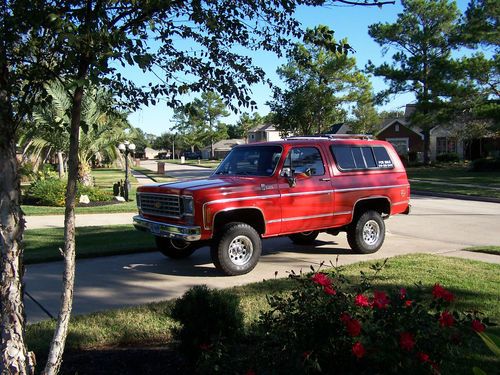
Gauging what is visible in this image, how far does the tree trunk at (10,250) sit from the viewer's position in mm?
2773

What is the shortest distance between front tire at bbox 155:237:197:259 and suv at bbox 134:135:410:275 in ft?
0.05

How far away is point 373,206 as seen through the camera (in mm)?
9125

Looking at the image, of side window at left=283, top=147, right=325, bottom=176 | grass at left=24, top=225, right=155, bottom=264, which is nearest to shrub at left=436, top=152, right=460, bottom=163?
grass at left=24, top=225, right=155, bottom=264

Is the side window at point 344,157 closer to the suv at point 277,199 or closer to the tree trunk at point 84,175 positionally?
the suv at point 277,199

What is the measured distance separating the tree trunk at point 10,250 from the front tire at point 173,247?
527 cm

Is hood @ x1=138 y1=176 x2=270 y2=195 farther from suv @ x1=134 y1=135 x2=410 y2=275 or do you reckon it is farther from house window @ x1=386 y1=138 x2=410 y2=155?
house window @ x1=386 y1=138 x2=410 y2=155

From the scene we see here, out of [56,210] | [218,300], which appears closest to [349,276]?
[218,300]

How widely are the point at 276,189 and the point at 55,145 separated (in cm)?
1490

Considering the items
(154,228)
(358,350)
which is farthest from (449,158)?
(358,350)

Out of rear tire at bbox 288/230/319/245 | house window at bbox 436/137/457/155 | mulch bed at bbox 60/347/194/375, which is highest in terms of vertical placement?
house window at bbox 436/137/457/155

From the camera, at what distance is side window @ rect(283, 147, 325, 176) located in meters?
7.91

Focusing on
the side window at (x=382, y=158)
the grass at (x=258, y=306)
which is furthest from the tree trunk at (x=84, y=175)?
the grass at (x=258, y=306)

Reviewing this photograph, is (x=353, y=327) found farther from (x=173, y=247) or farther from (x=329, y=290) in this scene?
(x=173, y=247)

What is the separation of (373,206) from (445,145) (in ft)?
162
